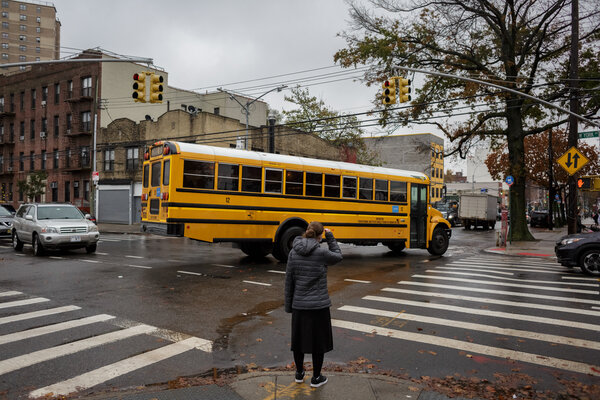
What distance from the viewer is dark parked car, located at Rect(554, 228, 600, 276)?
479 inches

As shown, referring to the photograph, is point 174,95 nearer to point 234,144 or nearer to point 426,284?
point 234,144

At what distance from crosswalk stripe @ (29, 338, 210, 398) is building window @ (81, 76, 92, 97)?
136 ft

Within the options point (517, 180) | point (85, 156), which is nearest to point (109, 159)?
point (85, 156)

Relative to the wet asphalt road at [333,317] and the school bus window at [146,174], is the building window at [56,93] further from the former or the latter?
the school bus window at [146,174]

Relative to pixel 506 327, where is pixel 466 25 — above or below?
above

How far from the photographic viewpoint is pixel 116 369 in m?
4.96

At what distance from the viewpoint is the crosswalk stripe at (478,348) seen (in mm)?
5121

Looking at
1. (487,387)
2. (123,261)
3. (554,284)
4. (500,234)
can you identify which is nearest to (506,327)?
(487,387)

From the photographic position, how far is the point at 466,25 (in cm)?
2439

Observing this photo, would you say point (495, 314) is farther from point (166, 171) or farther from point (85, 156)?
point (85, 156)

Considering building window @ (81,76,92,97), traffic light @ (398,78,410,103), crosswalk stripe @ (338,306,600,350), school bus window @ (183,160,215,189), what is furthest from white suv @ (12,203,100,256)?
building window @ (81,76,92,97)

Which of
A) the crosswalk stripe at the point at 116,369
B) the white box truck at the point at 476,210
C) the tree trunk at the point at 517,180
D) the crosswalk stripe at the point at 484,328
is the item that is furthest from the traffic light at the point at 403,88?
the white box truck at the point at 476,210

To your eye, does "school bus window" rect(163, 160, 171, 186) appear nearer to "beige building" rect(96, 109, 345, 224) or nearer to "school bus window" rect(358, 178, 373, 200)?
"school bus window" rect(358, 178, 373, 200)

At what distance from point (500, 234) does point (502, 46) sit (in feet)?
37.2
